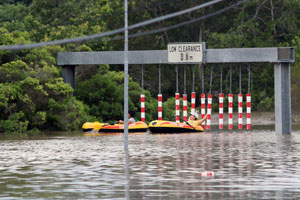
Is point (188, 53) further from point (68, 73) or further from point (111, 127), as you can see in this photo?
point (68, 73)

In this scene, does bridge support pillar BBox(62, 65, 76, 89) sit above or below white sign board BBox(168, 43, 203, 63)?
below

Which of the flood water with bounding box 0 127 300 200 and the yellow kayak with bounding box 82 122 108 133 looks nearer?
the flood water with bounding box 0 127 300 200

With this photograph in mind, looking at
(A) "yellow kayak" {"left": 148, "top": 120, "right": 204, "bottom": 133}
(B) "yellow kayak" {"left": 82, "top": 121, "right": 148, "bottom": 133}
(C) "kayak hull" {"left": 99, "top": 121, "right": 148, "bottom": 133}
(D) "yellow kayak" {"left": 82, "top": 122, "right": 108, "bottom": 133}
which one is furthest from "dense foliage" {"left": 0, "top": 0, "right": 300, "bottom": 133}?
(A) "yellow kayak" {"left": 148, "top": 120, "right": 204, "bottom": 133}

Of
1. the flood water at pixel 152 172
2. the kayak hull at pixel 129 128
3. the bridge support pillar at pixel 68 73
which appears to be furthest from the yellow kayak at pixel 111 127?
the flood water at pixel 152 172

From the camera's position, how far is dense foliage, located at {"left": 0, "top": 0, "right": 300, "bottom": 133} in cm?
4312

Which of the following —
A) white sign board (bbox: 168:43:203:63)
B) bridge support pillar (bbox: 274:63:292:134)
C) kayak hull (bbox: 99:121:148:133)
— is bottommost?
kayak hull (bbox: 99:121:148:133)

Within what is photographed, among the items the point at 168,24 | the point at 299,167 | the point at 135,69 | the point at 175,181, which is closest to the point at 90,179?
the point at 175,181

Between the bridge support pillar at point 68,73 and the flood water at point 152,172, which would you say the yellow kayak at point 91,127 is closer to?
the bridge support pillar at point 68,73

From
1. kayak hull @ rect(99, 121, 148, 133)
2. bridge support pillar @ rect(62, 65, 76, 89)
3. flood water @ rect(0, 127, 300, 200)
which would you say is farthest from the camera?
bridge support pillar @ rect(62, 65, 76, 89)

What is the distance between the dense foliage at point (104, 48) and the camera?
43.1m

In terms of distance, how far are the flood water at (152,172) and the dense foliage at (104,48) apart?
50.0 ft

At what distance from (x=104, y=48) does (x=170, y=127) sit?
63.7 ft

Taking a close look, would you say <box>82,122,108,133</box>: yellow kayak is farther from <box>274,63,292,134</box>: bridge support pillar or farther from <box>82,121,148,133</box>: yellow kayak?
<box>274,63,292,134</box>: bridge support pillar

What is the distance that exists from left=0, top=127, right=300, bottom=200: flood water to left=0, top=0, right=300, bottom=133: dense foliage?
600 inches
